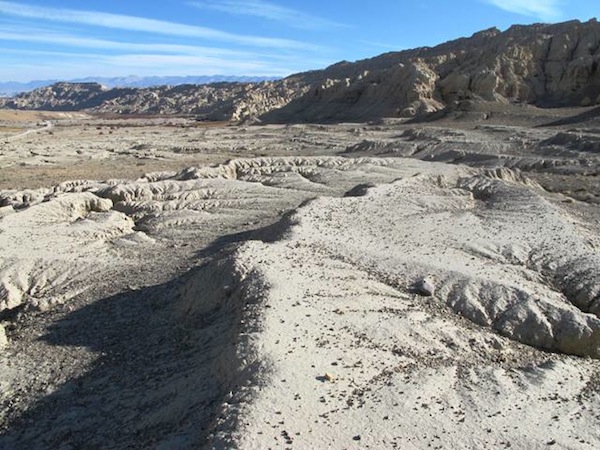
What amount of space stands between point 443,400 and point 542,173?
22805 millimetres

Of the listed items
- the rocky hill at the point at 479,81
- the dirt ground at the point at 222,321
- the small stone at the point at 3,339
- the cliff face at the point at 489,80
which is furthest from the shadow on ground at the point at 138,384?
the cliff face at the point at 489,80

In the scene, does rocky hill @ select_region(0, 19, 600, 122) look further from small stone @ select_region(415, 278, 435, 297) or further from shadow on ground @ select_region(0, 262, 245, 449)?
shadow on ground @ select_region(0, 262, 245, 449)

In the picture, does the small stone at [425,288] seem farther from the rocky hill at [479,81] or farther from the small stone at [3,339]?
the rocky hill at [479,81]

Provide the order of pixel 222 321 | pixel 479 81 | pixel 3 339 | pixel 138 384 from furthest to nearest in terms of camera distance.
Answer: pixel 479 81 → pixel 3 339 → pixel 222 321 → pixel 138 384

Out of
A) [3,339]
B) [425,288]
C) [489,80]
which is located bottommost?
[3,339]

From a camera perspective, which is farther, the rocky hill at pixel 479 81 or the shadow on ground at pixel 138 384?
the rocky hill at pixel 479 81

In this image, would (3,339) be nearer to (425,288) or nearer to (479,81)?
(425,288)

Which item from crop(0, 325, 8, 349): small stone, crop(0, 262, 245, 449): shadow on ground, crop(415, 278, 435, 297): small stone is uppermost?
crop(415, 278, 435, 297): small stone

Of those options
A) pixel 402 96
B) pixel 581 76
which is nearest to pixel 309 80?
pixel 402 96

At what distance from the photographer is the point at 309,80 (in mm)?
116000

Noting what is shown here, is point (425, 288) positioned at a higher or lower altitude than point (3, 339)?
higher

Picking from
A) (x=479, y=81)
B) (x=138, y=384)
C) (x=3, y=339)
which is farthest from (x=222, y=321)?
(x=479, y=81)

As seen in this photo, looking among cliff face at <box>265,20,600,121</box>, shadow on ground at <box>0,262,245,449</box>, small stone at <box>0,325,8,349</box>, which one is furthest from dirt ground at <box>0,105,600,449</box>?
cliff face at <box>265,20,600,121</box>

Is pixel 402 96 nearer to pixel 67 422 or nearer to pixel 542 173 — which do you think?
pixel 542 173
